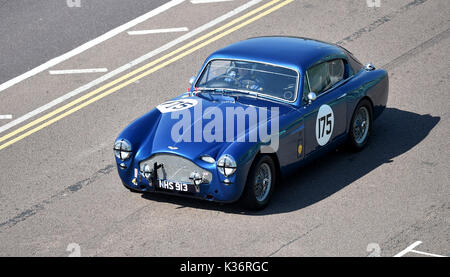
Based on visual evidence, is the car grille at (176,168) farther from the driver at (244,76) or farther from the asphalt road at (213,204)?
the driver at (244,76)

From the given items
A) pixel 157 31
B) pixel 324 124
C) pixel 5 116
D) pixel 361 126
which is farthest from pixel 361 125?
pixel 5 116

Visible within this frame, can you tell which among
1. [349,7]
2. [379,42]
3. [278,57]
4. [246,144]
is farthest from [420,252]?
[349,7]

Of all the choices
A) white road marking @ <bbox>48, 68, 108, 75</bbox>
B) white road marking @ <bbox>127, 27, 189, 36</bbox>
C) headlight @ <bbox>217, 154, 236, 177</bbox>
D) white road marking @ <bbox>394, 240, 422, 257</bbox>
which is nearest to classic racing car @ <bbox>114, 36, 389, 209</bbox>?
headlight @ <bbox>217, 154, 236, 177</bbox>

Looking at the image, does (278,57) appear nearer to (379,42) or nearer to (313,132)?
(313,132)

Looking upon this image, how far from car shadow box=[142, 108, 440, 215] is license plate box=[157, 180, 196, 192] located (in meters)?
0.46

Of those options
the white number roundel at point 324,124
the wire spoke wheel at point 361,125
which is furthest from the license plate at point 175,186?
the wire spoke wheel at point 361,125

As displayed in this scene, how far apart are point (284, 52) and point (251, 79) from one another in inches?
25.2

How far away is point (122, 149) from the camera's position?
33.5 feet

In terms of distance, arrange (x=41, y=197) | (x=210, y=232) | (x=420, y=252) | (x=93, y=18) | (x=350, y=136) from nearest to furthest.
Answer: (x=420, y=252)
(x=210, y=232)
(x=41, y=197)
(x=350, y=136)
(x=93, y=18)

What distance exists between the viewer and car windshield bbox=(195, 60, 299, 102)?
35.8 feet

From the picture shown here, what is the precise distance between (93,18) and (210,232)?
7.99 metres

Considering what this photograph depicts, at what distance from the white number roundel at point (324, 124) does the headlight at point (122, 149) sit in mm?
2520

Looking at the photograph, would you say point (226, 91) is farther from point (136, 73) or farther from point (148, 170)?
Result: point (136, 73)
